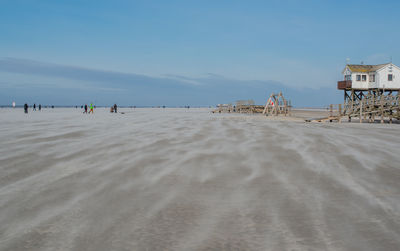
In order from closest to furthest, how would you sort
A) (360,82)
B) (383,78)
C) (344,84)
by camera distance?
(383,78), (360,82), (344,84)

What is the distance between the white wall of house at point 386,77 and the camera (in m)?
36.5

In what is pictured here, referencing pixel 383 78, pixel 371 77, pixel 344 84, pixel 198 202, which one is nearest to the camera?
pixel 198 202

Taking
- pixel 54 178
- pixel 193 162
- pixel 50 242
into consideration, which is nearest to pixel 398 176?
pixel 193 162

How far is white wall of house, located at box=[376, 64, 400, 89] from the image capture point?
36.5 meters

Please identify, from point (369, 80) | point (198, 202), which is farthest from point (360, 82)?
point (198, 202)

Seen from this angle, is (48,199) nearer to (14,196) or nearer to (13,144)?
(14,196)

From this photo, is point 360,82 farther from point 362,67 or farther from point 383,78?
point 383,78

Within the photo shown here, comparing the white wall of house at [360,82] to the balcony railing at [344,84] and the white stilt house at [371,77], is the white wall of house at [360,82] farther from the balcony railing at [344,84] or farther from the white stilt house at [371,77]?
the balcony railing at [344,84]

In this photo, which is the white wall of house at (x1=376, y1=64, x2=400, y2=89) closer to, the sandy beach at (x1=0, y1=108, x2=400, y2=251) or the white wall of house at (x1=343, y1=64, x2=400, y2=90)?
the white wall of house at (x1=343, y1=64, x2=400, y2=90)

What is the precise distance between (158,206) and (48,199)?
1500 millimetres

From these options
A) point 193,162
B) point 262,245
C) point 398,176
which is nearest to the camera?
point 262,245

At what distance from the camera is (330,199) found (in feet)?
12.1

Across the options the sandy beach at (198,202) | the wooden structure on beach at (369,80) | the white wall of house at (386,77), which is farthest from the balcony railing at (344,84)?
the sandy beach at (198,202)

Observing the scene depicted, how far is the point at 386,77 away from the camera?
120ft
